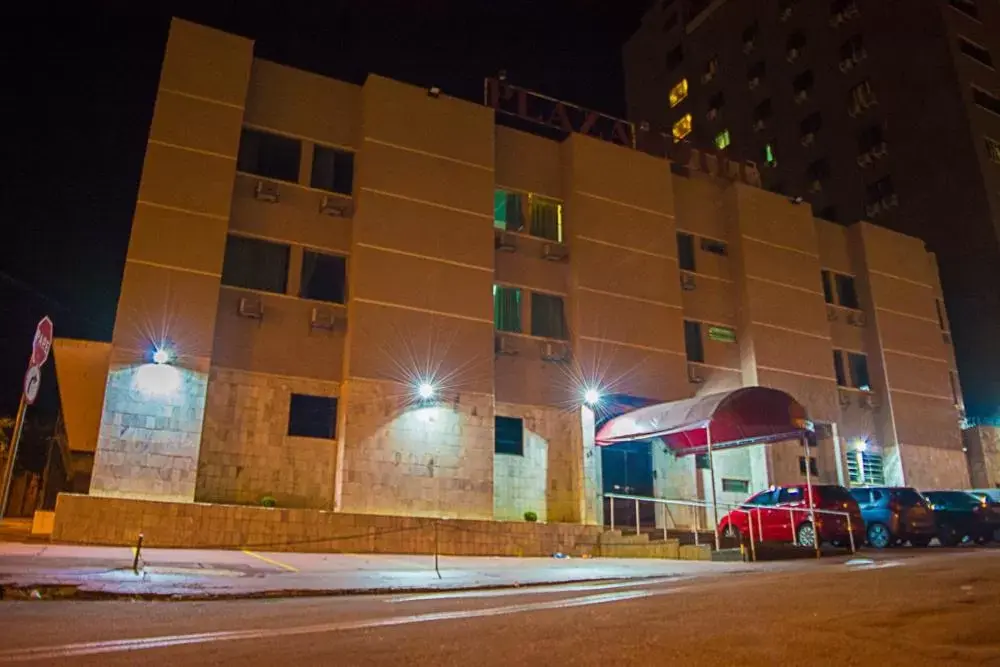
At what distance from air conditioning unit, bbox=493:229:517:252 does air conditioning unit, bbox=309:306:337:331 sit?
5212 millimetres

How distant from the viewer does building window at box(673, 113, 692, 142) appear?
51.9 metres

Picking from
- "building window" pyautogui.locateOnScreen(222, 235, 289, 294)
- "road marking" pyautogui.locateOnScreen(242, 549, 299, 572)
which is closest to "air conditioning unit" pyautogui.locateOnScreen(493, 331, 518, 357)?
"building window" pyautogui.locateOnScreen(222, 235, 289, 294)

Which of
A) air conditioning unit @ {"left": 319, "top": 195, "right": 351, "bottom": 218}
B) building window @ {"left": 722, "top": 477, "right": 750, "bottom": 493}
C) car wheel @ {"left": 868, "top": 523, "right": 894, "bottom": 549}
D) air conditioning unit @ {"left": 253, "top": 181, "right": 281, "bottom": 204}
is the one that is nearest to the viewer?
car wheel @ {"left": 868, "top": 523, "right": 894, "bottom": 549}

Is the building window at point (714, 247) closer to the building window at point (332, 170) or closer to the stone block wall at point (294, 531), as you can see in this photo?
the stone block wall at point (294, 531)

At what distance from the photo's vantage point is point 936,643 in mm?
5375

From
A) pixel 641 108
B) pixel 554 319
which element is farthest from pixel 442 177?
pixel 641 108

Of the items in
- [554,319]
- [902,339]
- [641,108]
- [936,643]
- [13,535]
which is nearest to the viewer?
[936,643]

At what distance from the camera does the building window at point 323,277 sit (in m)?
19.2

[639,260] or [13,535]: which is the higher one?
[639,260]

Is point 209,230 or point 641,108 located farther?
point 641,108

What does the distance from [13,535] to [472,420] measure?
396 inches

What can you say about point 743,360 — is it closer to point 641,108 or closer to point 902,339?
point 902,339

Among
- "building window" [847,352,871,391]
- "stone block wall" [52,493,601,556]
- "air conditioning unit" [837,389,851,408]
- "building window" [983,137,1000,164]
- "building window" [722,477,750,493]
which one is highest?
"building window" [983,137,1000,164]

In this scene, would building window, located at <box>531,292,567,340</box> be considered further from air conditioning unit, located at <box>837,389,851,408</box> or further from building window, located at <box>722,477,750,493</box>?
air conditioning unit, located at <box>837,389,851,408</box>
